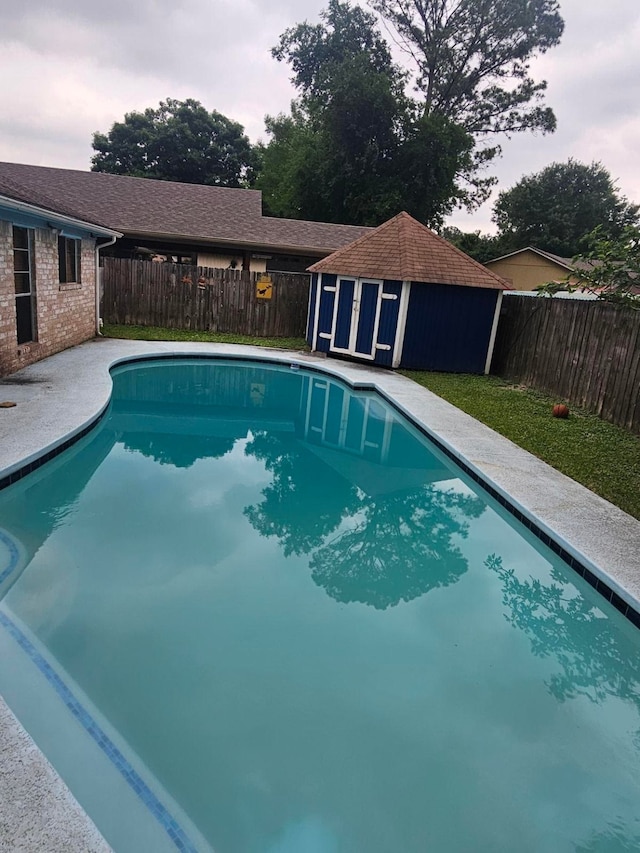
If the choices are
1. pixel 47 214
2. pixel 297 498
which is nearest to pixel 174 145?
pixel 47 214

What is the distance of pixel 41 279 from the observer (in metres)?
9.21

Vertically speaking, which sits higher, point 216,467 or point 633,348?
point 633,348

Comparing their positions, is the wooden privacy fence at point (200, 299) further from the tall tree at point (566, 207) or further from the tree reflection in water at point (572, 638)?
the tall tree at point (566, 207)

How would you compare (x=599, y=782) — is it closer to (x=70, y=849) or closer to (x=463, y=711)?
(x=463, y=711)

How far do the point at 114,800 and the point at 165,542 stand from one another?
2457mm

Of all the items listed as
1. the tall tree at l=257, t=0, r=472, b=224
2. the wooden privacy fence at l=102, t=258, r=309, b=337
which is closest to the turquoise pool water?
the wooden privacy fence at l=102, t=258, r=309, b=337

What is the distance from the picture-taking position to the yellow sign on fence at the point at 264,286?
578 inches

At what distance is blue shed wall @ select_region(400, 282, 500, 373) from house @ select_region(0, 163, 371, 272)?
23.9 ft

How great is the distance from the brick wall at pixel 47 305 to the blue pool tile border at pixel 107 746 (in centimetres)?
614

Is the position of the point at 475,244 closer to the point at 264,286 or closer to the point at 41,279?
the point at 264,286

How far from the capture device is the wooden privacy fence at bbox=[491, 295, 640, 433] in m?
8.08

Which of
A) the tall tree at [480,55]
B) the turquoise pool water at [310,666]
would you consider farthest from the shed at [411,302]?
the tall tree at [480,55]

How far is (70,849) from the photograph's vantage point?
1828 mm

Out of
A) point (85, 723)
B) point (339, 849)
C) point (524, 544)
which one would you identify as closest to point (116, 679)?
point (85, 723)
